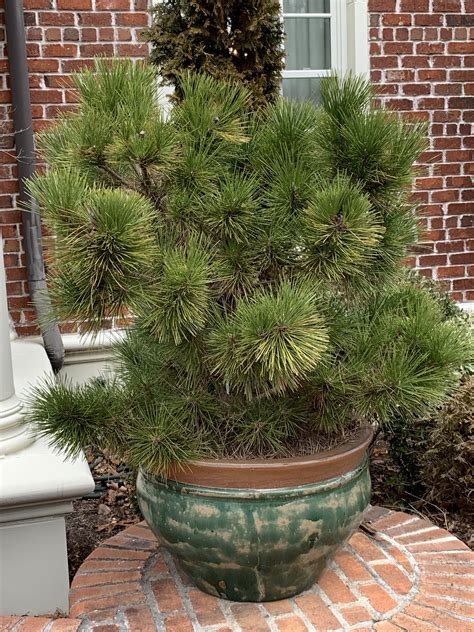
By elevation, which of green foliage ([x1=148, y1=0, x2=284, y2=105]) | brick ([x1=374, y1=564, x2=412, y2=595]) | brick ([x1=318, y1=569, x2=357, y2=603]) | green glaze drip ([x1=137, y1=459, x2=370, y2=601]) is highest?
green foliage ([x1=148, y1=0, x2=284, y2=105])

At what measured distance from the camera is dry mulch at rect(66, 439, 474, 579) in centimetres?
319

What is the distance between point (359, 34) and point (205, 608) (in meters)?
3.57

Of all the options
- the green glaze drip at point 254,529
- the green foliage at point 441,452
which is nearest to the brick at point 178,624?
the green glaze drip at point 254,529

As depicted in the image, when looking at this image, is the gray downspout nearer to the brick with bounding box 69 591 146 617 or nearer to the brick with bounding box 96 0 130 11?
the brick with bounding box 96 0 130 11

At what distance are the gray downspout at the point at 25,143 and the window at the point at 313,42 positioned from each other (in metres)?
1.63

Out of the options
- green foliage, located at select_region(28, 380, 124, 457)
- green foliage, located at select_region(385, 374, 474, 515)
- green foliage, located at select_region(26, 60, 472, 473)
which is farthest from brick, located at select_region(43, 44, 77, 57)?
green foliage, located at select_region(385, 374, 474, 515)

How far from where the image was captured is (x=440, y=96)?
471cm

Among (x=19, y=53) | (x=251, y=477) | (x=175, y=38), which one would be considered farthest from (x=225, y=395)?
(x=19, y=53)

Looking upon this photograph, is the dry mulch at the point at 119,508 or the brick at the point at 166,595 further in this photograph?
the dry mulch at the point at 119,508

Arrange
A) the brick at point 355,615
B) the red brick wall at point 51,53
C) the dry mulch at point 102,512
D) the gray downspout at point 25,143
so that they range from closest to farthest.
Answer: the brick at point 355,615, the dry mulch at point 102,512, the gray downspout at point 25,143, the red brick wall at point 51,53

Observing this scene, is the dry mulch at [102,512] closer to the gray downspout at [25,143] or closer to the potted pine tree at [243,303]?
the gray downspout at [25,143]

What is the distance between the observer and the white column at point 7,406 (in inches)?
104

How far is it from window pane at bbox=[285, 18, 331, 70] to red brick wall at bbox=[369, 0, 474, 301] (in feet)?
1.03

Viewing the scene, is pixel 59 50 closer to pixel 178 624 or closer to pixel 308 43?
pixel 308 43
